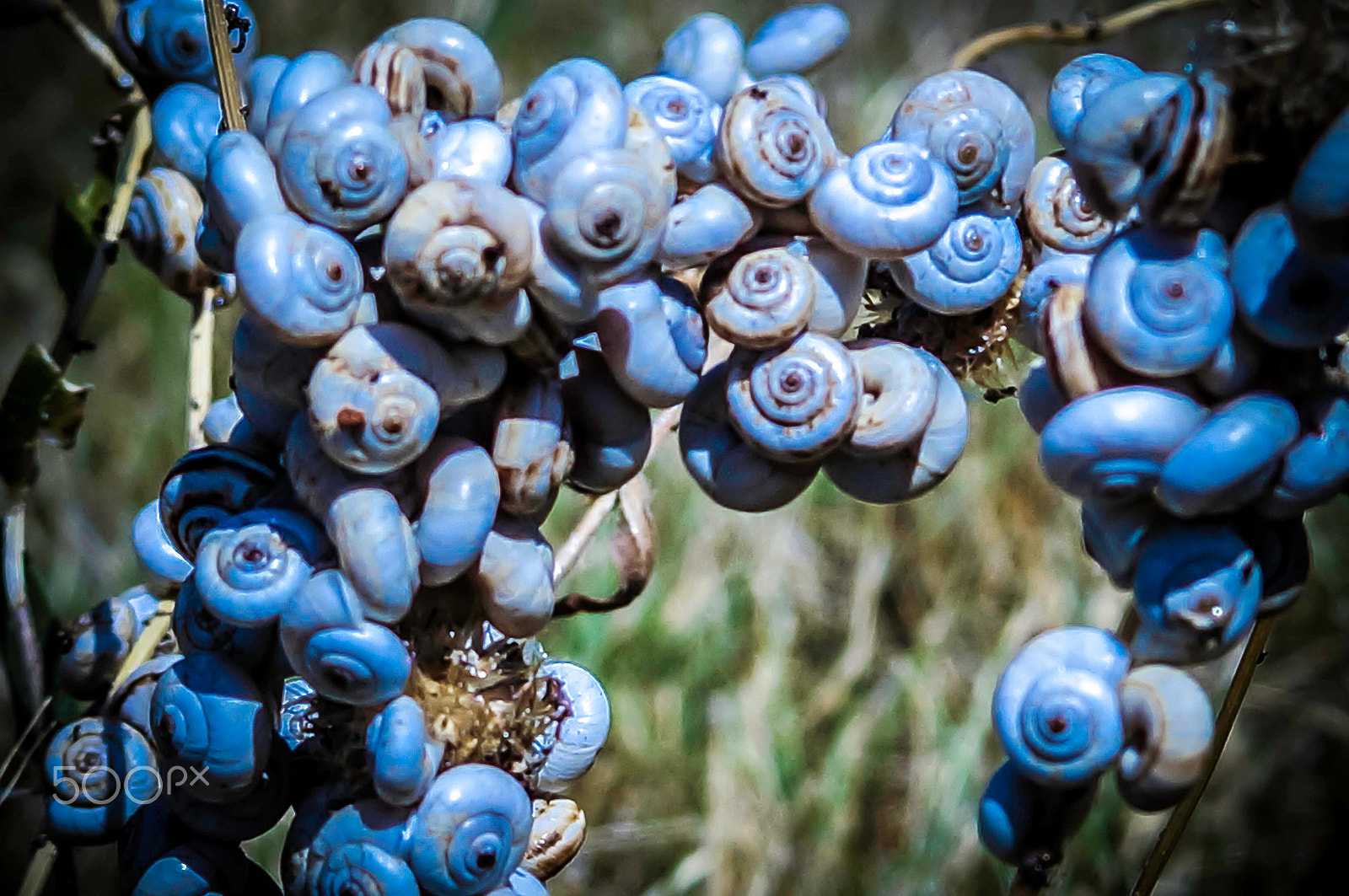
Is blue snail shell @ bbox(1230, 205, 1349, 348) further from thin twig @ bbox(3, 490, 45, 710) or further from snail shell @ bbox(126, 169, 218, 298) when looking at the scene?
thin twig @ bbox(3, 490, 45, 710)

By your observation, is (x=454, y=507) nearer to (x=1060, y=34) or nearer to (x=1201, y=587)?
(x=1201, y=587)

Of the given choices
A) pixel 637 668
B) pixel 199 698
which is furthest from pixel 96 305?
pixel 199 698

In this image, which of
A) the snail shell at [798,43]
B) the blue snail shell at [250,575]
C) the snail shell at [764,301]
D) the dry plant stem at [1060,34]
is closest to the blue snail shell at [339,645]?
the blue snail shell at [250,575]

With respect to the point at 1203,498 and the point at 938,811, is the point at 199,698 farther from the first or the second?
the point at 938,811

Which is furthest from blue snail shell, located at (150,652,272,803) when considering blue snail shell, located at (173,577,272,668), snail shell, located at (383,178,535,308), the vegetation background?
the vegetation background

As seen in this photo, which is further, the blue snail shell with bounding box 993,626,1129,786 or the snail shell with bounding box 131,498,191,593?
the snail shell with bounding box 131,498,191,593

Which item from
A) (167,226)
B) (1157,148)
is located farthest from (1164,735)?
(167,226)

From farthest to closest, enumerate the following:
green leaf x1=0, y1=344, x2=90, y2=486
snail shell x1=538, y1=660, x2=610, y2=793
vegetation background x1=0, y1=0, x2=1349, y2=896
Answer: vegetation background x1=0, y1=0, x2=1349, y2=896
green leaf x1=0, y1=344, x2=90, y2=486
snail shell x1=538, y1=660, x2=610, y2=793
